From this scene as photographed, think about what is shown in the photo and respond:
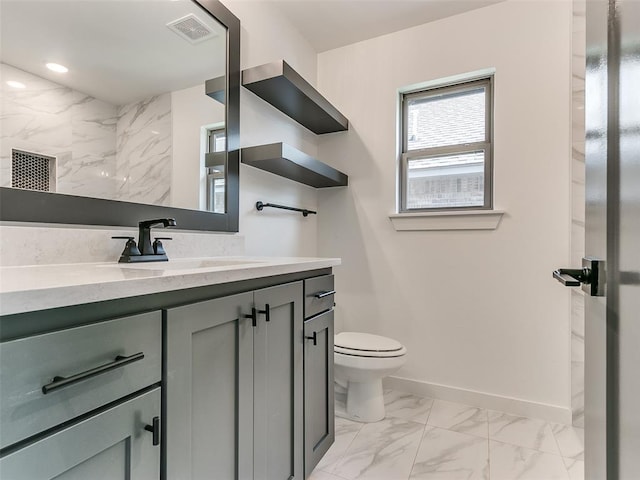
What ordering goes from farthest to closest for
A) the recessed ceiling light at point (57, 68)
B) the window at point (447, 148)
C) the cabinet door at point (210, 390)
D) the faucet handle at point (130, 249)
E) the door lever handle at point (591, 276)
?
1. the window at point (447, 148)
2. the faucet handle at point (130, 249)
3. the recessed ceiling light at point (57, 68)
4. the cabinet door at point (210, 390)
5. the door lever handle at point (591, 276)

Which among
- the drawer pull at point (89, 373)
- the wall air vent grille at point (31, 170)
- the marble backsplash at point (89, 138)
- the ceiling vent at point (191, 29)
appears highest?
the ceiling vent at point (191, 29)

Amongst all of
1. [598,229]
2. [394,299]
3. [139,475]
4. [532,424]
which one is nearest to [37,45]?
[139,475]

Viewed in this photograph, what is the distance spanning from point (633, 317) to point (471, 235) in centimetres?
169

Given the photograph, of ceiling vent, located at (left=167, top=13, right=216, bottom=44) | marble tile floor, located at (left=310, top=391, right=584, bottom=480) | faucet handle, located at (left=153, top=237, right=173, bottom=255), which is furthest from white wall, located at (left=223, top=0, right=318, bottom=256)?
marble tile floor, located at (left=310, top=391, right=584, bottom=480)

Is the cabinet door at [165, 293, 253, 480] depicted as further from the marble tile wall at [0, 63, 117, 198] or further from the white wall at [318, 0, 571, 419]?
the white wall at [318, 0, 571, 419]

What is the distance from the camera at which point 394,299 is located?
7.68 feet

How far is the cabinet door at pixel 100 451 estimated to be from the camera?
1.71ft

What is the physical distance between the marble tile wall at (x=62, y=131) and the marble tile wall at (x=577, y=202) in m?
2.29

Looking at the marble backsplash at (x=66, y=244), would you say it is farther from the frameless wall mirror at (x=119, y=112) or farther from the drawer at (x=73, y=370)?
the drawer at (x=73, y=370)

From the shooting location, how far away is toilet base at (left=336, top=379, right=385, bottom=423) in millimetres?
1898

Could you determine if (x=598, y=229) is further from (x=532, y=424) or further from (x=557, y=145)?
(x=532, y=424)

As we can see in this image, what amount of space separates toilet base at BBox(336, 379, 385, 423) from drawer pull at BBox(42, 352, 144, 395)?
152 cm

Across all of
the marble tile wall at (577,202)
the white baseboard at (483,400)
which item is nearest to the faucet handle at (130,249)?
the white baseboard at (483,400)

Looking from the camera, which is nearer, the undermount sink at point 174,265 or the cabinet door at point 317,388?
the undermount sink at point 174,265
